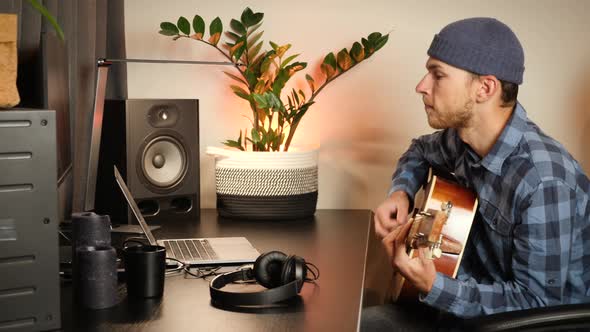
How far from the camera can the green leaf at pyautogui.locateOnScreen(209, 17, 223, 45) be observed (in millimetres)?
2494

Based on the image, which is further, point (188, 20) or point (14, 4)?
point (188, 20)

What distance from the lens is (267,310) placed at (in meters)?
1.39

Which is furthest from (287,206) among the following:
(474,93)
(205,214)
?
(474,93)

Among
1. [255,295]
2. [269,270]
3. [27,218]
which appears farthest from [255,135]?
[27,218]

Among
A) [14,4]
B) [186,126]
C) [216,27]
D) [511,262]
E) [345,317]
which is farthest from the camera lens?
[216,27]

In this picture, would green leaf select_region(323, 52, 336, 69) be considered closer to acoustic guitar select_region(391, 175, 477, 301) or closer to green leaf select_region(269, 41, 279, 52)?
green leaf select_region(269, 41, 279, 52)

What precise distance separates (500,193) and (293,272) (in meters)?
0.56

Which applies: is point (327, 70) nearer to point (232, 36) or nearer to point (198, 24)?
point (232, 36)

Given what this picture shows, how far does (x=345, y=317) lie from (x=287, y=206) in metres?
1.05

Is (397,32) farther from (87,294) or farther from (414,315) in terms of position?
(87,294)

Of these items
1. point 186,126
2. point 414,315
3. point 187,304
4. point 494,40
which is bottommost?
point 414,315

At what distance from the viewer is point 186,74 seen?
8.70ft

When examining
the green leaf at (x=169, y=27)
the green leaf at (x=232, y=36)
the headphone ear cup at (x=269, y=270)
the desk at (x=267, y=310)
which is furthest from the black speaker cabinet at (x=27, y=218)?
the green leaf at (x=232, y=36)

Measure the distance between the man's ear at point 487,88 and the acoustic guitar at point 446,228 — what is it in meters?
0.22
